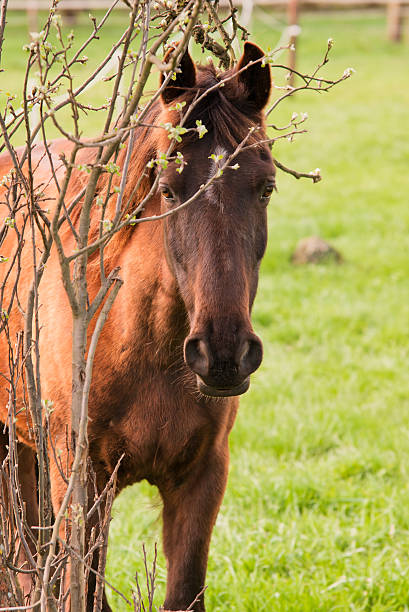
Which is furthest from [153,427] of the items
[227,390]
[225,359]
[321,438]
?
[321,438]

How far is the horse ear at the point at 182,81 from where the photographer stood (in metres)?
2.32

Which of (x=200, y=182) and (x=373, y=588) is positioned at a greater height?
(x=200, y=182)

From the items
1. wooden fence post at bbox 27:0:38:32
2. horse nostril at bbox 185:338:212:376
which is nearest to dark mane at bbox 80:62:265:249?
horse nostril at bbox 185:338:212:376

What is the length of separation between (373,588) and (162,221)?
80.3 inches

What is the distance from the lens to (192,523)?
9.26 feet

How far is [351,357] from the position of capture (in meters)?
6.24

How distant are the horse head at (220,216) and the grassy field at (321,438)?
942 mm

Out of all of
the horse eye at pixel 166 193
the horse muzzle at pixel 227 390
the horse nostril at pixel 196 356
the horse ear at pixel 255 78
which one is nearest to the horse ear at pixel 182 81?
the horse ear at pixel 255 78

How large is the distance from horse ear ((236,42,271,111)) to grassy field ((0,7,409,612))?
110 centimetres

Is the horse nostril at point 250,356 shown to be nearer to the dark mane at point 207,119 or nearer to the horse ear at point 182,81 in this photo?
the dark mane at point 207,119

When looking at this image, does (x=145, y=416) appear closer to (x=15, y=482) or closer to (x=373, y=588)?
(x=15, y=482)

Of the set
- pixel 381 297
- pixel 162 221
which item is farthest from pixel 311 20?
pixel 162 221

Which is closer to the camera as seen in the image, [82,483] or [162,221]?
[82,483]

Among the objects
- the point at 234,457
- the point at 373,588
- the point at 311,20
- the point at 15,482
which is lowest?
the point at 373,588
